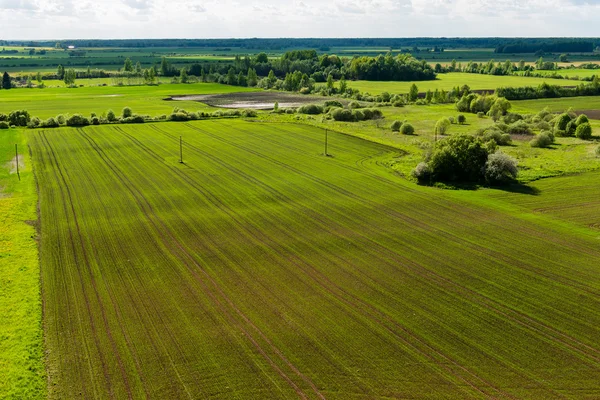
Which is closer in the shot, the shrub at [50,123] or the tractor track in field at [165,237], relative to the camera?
the tractor track in field at [165,237]

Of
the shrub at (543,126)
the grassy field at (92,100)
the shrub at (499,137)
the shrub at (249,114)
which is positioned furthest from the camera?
the grassy field at (92,100)

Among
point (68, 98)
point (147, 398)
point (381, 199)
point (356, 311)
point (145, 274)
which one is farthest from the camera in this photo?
point (68, 98)

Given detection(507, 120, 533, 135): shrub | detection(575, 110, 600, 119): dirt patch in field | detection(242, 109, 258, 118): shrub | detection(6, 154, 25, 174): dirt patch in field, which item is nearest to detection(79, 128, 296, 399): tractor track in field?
detection(6, 154, 25, 174): dirt patch in field

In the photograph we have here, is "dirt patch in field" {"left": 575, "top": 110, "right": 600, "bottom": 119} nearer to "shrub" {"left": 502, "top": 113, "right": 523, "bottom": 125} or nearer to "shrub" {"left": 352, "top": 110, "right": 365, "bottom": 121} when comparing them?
"shrub" {"left": 502, "top": 113, "right": 523, "bottom": 125}

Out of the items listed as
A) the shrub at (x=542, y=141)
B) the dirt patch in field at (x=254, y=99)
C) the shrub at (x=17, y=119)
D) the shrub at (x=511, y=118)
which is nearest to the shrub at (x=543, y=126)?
the shrub at (x=511, y=118)

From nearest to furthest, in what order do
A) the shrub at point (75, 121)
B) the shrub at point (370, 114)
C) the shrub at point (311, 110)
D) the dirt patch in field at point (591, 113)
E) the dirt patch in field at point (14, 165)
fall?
the dirt patch in field at point (14, 165) → the shrub at point (75, 121) → the shrub at point (370, 114) → the dirt patch in field at point (591, 113) → the shrub at point (311, 110)

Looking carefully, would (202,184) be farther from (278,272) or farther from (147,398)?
(147,398)

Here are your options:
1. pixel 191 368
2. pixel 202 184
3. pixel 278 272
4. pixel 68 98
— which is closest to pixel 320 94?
pixel 68 98

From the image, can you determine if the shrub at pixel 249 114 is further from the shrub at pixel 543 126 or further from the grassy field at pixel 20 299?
the grassy field at pixel 20 299
